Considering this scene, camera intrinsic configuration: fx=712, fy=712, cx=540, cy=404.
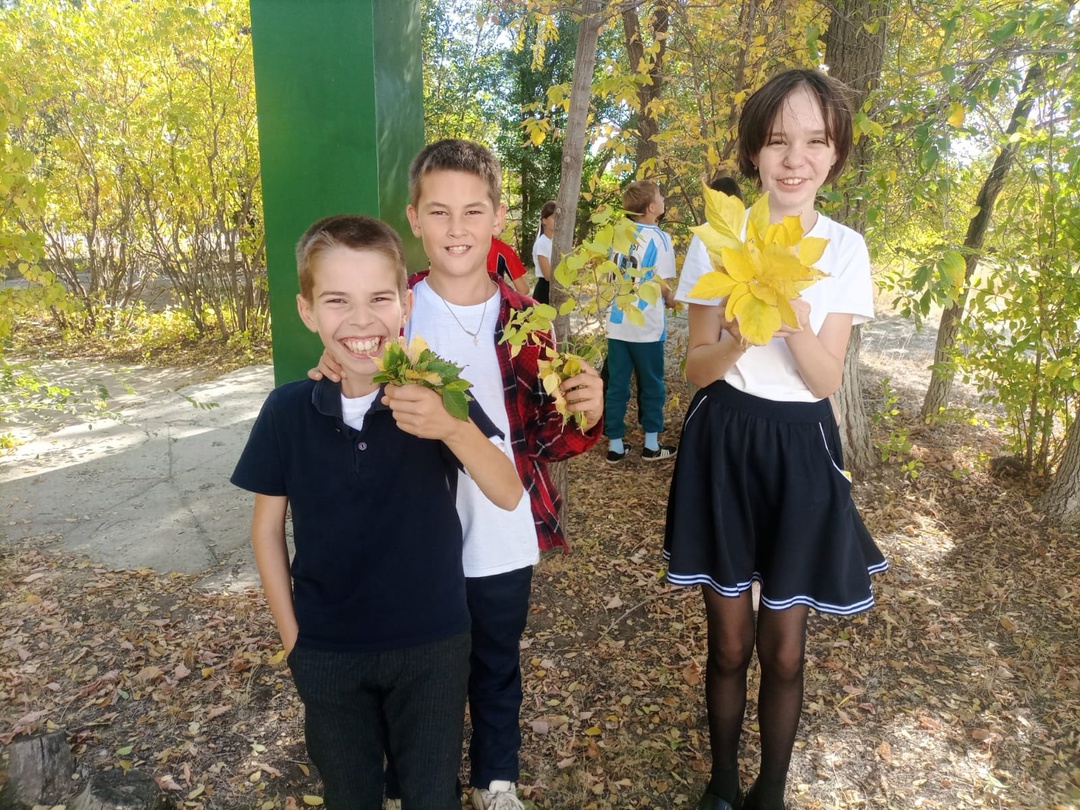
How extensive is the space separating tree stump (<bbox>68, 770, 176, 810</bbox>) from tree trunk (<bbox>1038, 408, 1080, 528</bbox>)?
421 cm

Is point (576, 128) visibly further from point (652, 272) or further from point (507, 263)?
point (652, 272)

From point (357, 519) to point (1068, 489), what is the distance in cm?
394

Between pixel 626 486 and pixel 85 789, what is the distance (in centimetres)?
299

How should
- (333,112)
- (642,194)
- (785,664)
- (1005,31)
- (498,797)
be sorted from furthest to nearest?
(642,194)
(333,112)
(1005,31)
(498,797)
(785,664)

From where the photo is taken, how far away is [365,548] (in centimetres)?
142

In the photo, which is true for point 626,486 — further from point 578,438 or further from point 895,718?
point 578,438

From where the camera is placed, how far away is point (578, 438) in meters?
1.67

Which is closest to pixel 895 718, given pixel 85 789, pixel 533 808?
pixel 533 808

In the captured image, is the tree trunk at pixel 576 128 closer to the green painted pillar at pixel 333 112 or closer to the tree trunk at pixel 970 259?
the green painted pillar at pixel 333 112

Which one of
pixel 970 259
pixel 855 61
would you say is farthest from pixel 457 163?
pixel 970 259

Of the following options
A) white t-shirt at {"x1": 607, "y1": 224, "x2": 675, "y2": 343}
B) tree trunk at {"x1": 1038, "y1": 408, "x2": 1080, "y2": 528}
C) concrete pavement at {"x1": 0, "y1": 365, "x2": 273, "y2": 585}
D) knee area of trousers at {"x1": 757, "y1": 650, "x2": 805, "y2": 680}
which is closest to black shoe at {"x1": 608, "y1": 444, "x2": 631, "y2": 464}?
white t-shirt at {"x1": 607, "y1": 224, "x2": 675, "y2": 343}

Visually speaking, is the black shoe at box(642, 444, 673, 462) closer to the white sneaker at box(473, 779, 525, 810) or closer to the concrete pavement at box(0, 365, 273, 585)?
the concrete pavement at box(0, 365, 273, 585)

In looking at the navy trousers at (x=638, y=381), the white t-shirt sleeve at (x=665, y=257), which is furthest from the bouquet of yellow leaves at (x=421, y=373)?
the navy trousers at (x=638, y=381)

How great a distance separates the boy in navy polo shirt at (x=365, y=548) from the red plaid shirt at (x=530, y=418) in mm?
272
